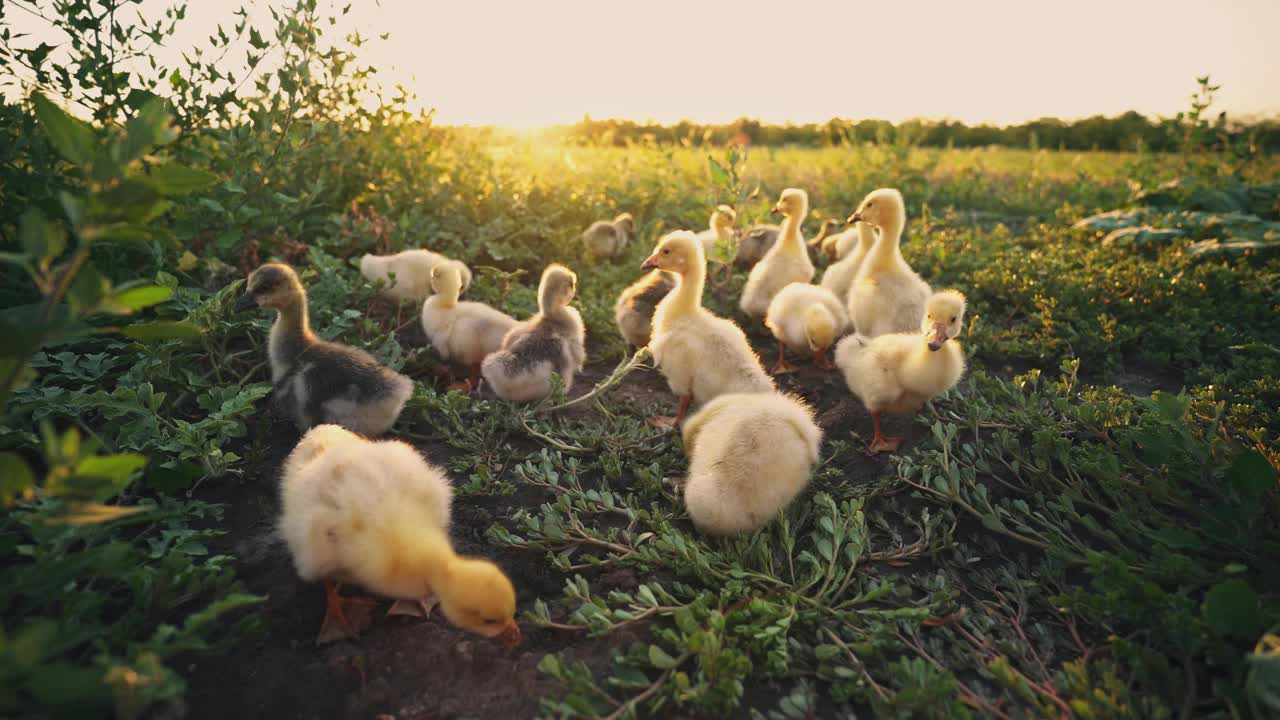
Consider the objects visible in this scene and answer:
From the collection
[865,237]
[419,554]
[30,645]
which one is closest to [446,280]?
[419,554]

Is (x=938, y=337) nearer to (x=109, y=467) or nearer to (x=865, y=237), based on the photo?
(x=865, y=237)

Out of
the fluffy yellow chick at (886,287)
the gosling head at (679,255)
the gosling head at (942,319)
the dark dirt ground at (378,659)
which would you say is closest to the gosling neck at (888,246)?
the fluffy yellow chick at (886,287)

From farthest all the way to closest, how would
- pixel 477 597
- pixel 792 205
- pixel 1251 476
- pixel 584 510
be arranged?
pixel 792 205, pixel 584 510, pixel 1251 476, pixel 477 597

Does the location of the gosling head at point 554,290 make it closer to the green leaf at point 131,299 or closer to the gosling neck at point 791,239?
the gosling neck at point 791,239

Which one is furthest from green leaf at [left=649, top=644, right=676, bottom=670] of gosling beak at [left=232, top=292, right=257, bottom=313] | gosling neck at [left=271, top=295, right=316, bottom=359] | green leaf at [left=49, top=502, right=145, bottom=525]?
gosling beak at [left=232, top=292, right=257, bottom=313]

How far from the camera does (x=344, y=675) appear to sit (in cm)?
233

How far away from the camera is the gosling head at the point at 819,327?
178 inches

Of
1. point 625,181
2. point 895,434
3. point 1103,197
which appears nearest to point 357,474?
point 895,434

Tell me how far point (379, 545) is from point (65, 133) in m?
1.53

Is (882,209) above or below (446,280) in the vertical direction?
above

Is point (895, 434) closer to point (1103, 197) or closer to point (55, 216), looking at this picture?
point (55, 216)

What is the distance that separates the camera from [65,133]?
5.68ft

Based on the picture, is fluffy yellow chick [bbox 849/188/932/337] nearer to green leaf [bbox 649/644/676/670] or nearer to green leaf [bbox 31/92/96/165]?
green leaf [bbox 649/644/676/670]

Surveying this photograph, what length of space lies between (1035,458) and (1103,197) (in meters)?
8.47
